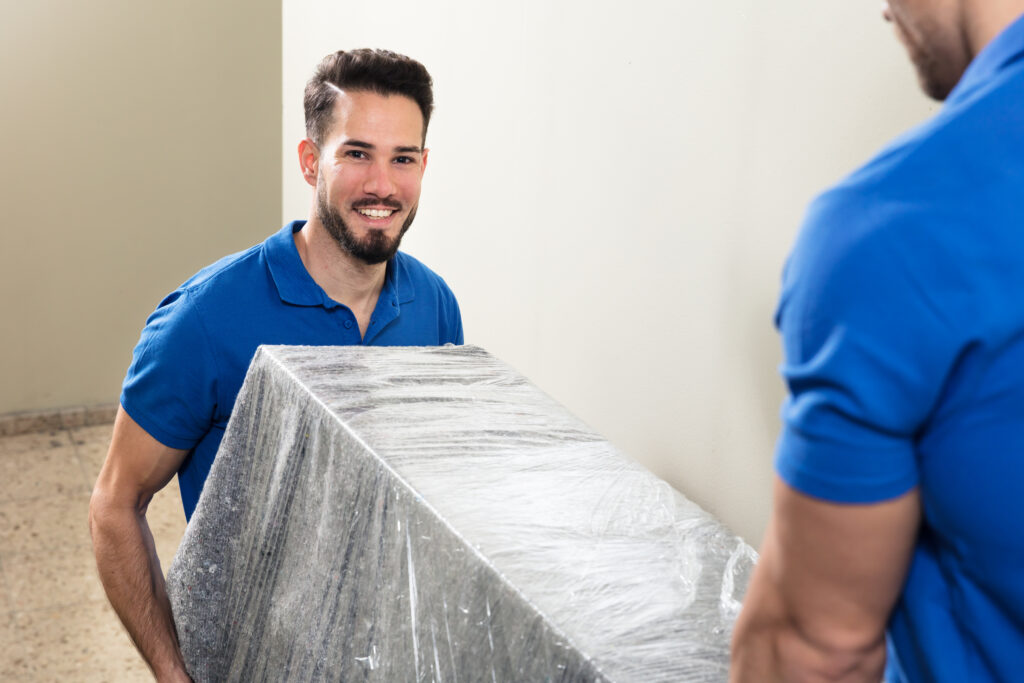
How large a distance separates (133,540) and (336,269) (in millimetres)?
541

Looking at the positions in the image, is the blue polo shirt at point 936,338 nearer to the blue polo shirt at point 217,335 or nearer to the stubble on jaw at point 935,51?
the stubble on jaw at point 935,51

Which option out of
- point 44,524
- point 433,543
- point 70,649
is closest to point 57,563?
point 44,524

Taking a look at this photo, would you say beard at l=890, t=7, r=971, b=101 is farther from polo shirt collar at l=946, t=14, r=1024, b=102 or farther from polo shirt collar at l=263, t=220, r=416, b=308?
polo shirt collar at l=263, t=220, r=416, b=308

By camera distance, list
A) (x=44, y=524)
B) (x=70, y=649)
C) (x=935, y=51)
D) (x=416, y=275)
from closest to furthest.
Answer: (x=935, y=51), (x=416, y=275), (x=70, y=649), (x=44, y=524)

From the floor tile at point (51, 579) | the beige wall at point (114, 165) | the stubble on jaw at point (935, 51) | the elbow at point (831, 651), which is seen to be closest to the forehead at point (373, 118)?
the stubble on jaw at point (935, 51)

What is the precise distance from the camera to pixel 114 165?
420 cm

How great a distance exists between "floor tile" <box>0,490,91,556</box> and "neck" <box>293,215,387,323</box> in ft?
7.28

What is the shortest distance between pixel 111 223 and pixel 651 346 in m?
3.44

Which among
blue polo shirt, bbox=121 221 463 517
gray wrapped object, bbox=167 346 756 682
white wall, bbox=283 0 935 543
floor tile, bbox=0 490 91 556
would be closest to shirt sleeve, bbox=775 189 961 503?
gray wrapped object, bbox=167 346 756 682

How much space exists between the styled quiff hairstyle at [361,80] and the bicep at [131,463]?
1.92 ft

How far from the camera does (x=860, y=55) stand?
1137mm

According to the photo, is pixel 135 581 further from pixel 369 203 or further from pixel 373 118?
pixel 373 118

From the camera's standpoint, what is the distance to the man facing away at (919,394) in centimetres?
51

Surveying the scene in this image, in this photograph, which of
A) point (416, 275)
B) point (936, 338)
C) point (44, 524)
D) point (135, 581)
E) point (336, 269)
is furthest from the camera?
point (44, 524)
